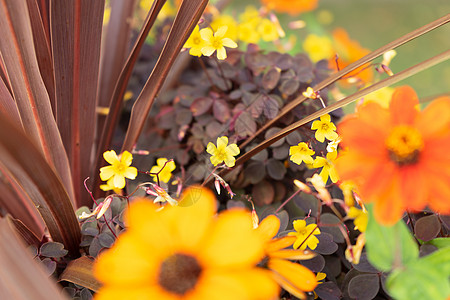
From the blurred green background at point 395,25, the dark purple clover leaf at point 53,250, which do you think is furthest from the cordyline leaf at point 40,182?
the blurred green background at point 395,25

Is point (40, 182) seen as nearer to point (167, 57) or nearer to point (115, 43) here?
point (167, 57)

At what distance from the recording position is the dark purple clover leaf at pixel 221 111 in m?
0.73

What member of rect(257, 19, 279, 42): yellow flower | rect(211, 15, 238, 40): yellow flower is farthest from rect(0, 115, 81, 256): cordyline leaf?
rect(257, 19, 279, 42): yellow flower

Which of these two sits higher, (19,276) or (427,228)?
(19,276)

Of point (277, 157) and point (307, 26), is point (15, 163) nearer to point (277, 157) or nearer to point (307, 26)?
point (277, 157)

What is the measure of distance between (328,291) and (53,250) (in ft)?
1.08

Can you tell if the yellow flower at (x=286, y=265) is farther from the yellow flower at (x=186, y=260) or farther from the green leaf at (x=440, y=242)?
the green leaf at (x=440, y=242)

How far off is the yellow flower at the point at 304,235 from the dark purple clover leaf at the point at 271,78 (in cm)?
30

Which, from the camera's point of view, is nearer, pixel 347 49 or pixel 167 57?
pixel 167 57

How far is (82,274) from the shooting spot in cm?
48

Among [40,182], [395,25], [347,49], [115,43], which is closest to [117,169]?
[40,182]

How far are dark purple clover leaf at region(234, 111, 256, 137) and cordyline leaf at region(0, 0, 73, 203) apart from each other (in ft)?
0.85

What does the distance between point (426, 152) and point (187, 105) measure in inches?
20.0

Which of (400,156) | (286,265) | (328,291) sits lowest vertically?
(328,291)
